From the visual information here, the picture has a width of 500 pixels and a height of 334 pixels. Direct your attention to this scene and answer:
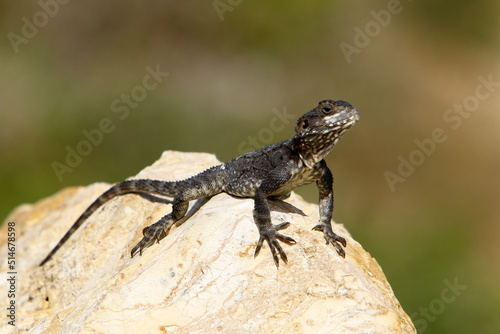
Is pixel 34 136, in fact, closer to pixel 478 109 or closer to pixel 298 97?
pixel 298 97

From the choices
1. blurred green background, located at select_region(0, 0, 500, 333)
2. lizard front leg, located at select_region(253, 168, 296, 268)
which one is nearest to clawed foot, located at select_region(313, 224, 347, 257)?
lizard front leg, located at select_region(253, 168, 296, 268)

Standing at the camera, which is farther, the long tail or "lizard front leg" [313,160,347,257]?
the long tail

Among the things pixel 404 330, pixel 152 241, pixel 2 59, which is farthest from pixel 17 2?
pixel 404 330

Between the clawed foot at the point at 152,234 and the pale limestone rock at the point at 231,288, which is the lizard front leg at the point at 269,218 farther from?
the clawed foot at the point at 152,234

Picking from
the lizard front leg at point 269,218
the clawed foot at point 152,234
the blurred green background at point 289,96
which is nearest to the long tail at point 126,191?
the clawed foot at point 152,234

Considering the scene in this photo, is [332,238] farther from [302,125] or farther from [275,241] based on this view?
[302,125]

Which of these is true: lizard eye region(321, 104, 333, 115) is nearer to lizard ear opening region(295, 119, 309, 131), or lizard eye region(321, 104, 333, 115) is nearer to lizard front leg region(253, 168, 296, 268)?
lizard ear opening region(295, 119, 309, 131)
